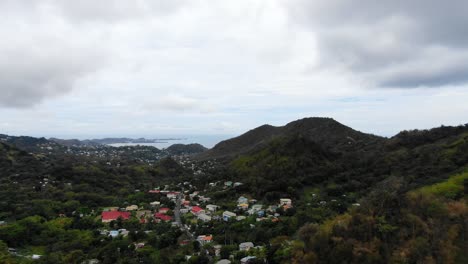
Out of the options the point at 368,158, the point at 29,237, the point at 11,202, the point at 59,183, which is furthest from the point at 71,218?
the point at 368,158

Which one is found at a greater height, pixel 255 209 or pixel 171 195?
pixel 255 209

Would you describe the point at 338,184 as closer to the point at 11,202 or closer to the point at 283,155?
the point at 283,155

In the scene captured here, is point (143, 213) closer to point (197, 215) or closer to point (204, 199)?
point (197, 215)

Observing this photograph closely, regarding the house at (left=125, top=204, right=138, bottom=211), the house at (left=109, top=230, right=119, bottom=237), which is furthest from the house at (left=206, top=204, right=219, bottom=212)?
the house at (left=109, top=230, right=119, bottom=237)

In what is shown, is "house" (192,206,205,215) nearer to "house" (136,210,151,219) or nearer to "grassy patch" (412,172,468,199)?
"house" (136,210,151,219)

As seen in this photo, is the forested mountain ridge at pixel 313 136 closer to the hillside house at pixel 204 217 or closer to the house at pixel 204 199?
the house at pixel 204 199

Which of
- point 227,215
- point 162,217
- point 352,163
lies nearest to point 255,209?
point 227,215

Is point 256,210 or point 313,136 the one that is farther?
point 313,136

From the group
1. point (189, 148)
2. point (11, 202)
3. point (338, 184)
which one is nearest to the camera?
point (11, 202)

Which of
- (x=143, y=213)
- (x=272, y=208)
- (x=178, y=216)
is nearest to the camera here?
(x=272, y=208)
